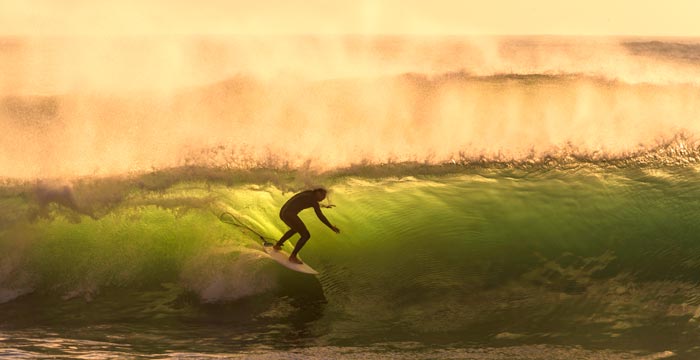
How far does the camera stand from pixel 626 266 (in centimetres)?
812

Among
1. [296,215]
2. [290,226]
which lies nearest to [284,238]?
[290,226]

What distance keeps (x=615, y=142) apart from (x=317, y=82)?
3386 mm

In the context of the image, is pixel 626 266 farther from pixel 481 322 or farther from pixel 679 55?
pixel 679 55

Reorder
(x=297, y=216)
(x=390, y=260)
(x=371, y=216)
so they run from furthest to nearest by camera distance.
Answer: (x=371, y=216)
(x=390, y=260)
(x=297, y=216)

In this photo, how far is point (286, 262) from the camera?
773cm

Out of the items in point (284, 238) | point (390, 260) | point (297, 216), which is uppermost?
point (297, 216)

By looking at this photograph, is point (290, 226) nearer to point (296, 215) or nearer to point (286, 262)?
point (296, 215)

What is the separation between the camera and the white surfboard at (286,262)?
7711 millimetres

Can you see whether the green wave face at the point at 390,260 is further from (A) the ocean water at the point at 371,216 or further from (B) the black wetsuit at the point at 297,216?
(B) the black wetsuit at the point at 297,216

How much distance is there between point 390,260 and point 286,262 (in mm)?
969

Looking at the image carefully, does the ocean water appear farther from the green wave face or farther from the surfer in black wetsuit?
the surfer in black wetsuit

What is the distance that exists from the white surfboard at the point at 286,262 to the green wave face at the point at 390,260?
0.20 ft

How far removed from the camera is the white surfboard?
771 cm

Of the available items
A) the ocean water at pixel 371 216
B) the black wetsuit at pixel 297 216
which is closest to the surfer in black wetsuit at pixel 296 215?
the black wetsuit at pixel 297 216
